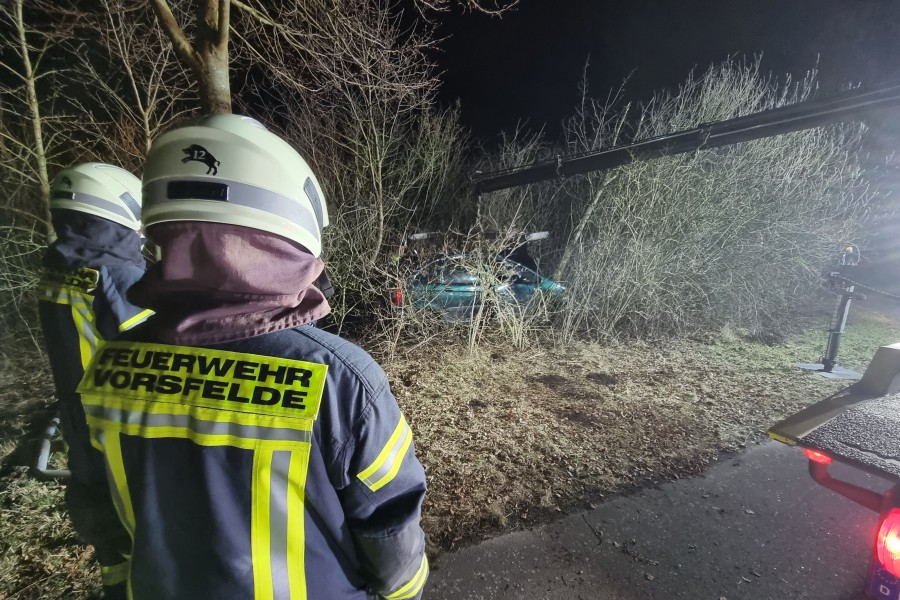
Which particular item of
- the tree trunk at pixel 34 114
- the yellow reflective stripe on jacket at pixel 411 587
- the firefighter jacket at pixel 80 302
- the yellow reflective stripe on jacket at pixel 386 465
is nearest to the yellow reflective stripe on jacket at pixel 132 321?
the firefighter jacket at pixel 80 302

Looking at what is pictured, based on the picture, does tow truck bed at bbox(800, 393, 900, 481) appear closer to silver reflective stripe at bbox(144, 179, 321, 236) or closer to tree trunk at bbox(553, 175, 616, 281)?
silver reflective stripe at bbox(144, 179, 321, 236)

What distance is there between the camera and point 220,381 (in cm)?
91

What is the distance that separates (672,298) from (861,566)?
624 cm

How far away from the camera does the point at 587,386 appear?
5281 millimetres

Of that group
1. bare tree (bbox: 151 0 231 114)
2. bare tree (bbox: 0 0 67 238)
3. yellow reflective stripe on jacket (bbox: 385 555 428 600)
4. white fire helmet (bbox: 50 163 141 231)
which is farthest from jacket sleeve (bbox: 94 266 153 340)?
bare tree (bbox: 0 0 67 238)

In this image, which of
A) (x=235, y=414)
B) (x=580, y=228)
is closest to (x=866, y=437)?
(x=235, y=414)

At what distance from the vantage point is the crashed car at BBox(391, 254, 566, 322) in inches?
233

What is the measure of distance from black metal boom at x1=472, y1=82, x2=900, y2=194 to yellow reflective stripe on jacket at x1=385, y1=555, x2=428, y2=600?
697cm

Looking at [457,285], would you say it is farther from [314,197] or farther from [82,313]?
[314,197]

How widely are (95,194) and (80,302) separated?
723 mm

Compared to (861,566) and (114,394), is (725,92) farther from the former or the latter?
(114,394)

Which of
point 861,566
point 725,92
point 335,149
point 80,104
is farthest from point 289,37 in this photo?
point 725,92

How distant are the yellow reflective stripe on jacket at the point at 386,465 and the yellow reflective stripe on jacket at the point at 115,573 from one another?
1.02 metres

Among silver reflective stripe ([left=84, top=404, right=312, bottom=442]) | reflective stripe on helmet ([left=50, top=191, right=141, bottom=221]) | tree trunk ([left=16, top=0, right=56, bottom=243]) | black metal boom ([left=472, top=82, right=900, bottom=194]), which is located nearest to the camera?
silver reflective stripe ([left=84, top=404, right=312, bottom=442])
